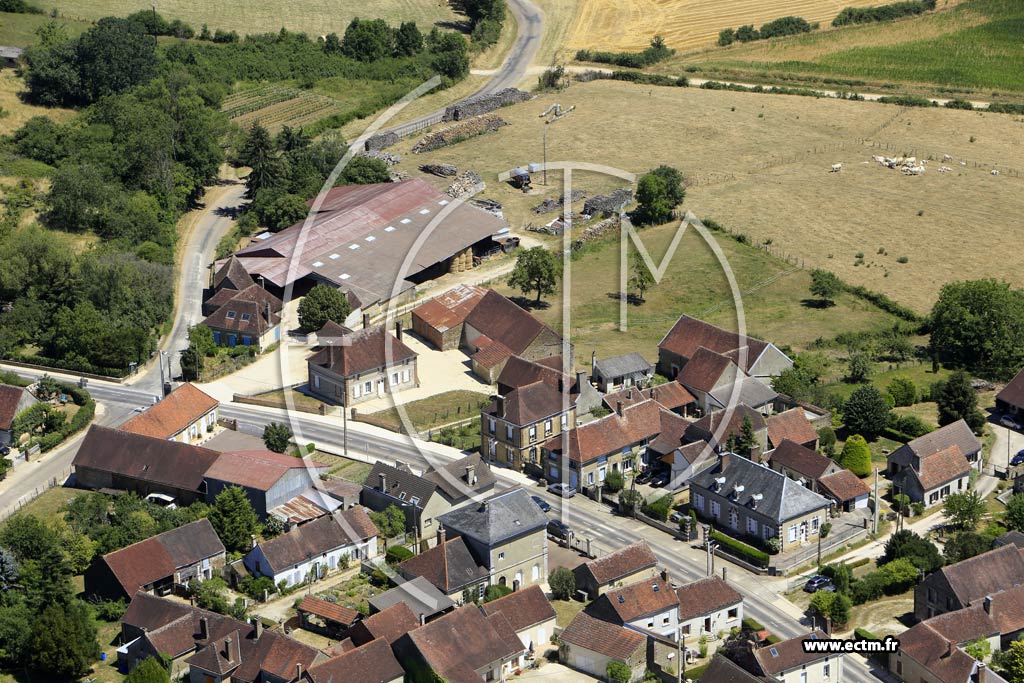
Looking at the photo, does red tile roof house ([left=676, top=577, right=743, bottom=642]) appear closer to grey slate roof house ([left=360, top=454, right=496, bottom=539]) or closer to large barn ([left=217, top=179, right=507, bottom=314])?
grey slate roof house ([left=360, top=454, right=496, bottom=539])

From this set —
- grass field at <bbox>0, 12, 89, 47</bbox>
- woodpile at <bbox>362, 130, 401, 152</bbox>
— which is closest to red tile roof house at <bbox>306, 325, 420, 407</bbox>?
woodpile at <bbox>362, 130, 401, 152</bbox>

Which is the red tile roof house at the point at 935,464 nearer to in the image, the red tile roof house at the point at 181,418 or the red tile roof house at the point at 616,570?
the red tile roof house at the point at 616,570

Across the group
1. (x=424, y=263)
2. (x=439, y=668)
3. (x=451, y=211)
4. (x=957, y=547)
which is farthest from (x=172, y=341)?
(x=957, y=547)

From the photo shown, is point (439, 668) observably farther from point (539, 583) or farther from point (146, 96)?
point (146, 96)

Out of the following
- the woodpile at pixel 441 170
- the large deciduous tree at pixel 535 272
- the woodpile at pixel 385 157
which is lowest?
the large deciduous tree at pixel 535 272

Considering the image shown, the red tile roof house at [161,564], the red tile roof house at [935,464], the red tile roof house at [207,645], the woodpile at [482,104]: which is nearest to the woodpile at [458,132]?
the woodpile at [482,104]

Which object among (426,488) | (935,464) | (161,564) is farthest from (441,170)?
(161,564)

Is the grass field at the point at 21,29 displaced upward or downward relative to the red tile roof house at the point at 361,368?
upward
